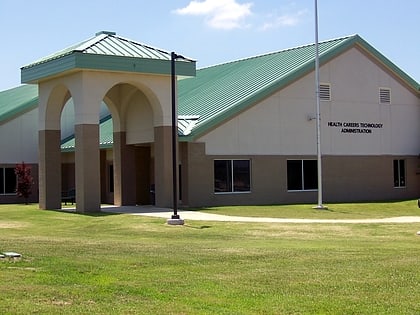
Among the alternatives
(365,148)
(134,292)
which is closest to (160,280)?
(134,292)

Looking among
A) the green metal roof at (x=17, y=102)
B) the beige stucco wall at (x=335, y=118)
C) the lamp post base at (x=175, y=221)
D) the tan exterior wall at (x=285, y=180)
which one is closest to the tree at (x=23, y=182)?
the green metal roof at (x=17, y=102)

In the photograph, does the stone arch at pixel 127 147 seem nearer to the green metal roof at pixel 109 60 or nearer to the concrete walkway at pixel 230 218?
the green metal roof at pixel 109 60

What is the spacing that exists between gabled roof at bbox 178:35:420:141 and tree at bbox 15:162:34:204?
921cm

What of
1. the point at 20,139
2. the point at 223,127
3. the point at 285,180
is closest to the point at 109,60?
the point at 223,127

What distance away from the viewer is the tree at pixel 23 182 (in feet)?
135

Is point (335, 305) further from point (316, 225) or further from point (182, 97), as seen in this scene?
point (182, 97)

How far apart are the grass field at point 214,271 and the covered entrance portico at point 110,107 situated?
343 inches

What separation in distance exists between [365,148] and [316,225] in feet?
56.3

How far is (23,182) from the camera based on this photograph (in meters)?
41.2

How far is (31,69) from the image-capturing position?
113ft

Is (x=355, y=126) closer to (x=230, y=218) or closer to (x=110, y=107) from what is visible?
(x=110, y=107)

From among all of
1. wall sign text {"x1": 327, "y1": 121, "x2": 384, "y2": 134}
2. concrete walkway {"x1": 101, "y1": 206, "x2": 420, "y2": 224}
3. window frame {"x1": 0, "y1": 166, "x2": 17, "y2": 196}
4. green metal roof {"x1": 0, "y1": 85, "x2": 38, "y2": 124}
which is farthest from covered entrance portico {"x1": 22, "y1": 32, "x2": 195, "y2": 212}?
wall sign text {"x1": 327, "y1": 121, "x2": 384, "y2": 134}

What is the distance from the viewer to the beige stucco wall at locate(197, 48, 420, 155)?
35.9 metres

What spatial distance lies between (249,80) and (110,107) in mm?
7036
